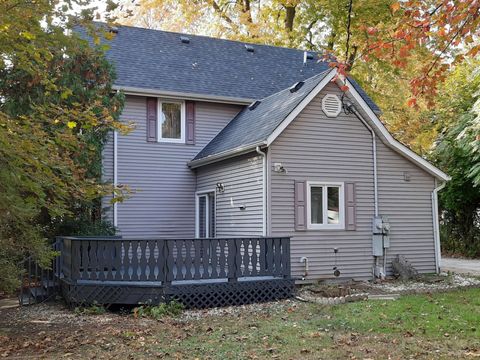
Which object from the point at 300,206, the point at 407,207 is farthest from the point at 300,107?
the point at 407,207

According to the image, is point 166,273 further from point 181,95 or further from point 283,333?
point 181,95

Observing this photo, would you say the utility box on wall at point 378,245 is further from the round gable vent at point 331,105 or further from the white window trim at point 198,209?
the white window trim at point 198,209

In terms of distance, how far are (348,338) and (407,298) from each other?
3594mm

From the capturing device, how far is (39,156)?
7.07 m

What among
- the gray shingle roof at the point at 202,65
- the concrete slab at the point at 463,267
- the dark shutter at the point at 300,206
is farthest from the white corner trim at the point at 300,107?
the concrete slab at the point at 463,267

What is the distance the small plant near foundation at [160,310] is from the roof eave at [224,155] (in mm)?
4155

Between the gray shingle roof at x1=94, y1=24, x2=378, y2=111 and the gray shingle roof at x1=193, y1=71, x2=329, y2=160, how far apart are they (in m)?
1.43

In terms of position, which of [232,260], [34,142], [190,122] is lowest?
[232,260]

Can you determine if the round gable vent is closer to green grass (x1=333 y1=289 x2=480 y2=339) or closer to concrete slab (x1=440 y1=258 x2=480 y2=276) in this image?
green grass (x1=333 y1=289 x2=480 y2=339)

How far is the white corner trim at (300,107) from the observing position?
11.9 m

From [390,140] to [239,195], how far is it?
4.11 m

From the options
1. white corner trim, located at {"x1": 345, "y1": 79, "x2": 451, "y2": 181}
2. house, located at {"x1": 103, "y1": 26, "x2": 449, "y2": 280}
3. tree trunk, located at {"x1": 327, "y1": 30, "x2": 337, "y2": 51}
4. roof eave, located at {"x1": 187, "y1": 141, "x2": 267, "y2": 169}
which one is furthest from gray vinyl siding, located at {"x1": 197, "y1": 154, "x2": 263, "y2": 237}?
tree trunk, located at {"x1": 327, "y1": 30, "x2": 337, "y2": 51}

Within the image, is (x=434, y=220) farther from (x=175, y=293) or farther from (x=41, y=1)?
(x=41, y=1)

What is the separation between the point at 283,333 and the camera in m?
7.59
